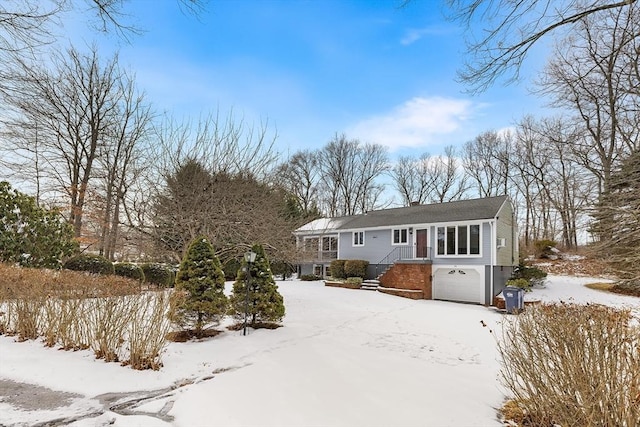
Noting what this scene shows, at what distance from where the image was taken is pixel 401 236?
20.2m

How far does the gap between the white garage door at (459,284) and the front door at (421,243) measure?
1285mm

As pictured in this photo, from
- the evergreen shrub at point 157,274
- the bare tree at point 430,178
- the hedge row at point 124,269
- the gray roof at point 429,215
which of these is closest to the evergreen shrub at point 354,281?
the gray roof at point 429,215

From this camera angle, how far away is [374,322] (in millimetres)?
10391

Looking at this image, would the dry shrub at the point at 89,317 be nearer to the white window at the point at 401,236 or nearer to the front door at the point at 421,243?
the front door at the point at 421,243

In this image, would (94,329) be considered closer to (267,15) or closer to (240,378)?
(240,378)

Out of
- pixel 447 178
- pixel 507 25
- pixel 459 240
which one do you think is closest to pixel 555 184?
pixel 507 25

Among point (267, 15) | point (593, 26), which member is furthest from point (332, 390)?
point (593, 26)

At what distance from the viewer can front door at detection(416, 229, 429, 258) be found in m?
19.0

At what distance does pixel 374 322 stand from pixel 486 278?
8.80 m

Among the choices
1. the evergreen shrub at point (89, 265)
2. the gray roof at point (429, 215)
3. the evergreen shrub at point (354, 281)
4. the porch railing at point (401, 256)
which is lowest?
the evergreen shrub at point (354, 281)

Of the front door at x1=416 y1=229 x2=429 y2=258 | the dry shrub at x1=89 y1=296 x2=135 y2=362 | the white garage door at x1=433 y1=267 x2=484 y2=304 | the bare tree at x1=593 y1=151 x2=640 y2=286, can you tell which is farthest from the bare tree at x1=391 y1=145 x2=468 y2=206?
the dry shrub at x1=89 y1=296 x2=135 y2=362

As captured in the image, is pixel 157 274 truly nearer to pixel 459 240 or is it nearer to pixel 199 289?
pixel 199 289

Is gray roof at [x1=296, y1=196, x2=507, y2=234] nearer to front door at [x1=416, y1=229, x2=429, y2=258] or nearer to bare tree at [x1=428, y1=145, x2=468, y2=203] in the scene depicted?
front door at [x1=416, y1=229, x2=429, y2=258]

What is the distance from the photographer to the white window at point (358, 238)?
72.3 feet
